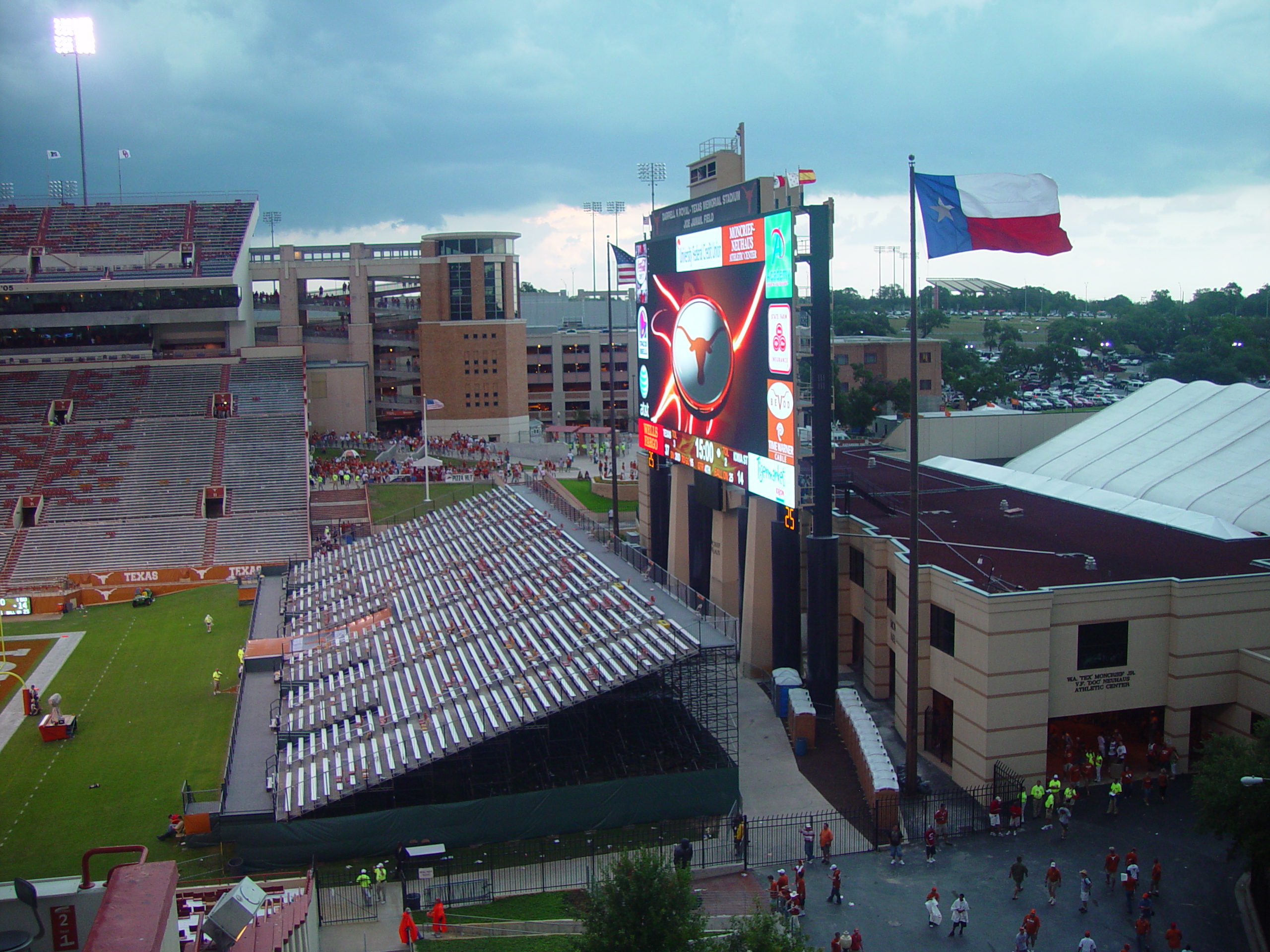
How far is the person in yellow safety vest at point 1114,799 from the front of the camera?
21734 mm

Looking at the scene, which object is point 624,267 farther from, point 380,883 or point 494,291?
point 494,291

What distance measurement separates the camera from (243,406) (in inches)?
2424

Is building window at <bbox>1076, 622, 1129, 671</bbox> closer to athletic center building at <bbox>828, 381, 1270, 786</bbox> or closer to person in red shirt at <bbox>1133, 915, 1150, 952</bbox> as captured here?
athletic center building at <bbox>828, 381, 1270, 786</bbox>

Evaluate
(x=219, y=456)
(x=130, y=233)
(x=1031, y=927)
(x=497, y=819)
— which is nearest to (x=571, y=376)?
(x=130, y=233)

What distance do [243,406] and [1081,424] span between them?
147 feet

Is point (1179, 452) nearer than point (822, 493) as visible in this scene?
No

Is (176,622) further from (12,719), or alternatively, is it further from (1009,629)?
(1009,629)

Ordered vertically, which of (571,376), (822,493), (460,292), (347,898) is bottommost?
(347,898)

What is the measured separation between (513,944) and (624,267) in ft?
83.1

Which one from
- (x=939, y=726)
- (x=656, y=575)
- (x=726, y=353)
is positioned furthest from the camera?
(x=656, y=575)

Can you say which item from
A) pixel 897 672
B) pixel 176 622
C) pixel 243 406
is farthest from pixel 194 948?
pixel 243 406

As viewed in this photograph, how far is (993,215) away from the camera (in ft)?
63.8

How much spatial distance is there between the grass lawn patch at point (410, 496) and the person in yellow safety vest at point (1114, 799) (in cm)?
3701

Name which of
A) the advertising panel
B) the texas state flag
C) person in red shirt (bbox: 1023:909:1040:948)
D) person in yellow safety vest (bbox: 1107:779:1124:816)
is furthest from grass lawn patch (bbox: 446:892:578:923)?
the texas state flag
